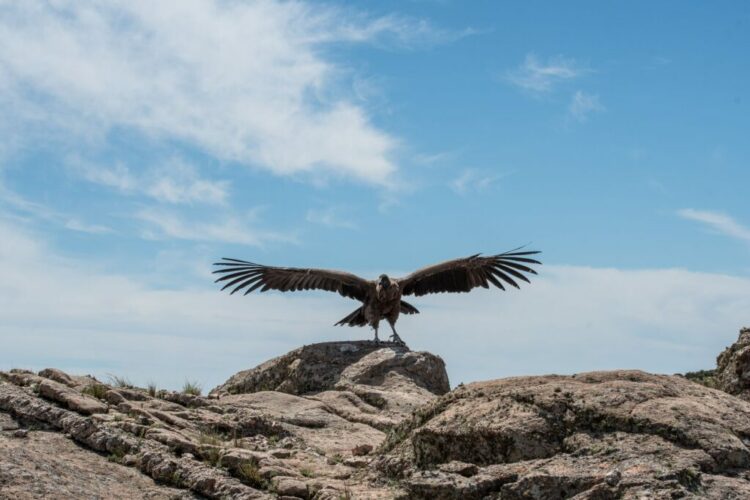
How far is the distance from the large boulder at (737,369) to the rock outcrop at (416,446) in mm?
3687

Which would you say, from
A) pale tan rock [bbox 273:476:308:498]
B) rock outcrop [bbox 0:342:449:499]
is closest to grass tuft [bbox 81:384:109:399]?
rock outcrop [bbox 0:342:449:499]

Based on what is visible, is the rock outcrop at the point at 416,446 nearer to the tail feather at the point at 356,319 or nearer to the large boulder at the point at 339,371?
the large boulder at the point at 339,371

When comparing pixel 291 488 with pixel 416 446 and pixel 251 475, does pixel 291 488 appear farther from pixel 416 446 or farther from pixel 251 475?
pixel 416 446

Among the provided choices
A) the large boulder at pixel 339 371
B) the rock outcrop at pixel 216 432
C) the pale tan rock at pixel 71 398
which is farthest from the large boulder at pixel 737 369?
the pale tan rock at pixel 71 398

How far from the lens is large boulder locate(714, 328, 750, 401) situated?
11.6 m

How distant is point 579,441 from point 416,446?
1482mm

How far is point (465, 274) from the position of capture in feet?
61.3

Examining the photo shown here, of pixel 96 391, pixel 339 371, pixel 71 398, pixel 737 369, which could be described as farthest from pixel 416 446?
pixel 339 371

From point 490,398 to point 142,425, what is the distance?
11.9ft

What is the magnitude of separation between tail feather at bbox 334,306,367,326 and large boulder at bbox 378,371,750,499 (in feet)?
32.9

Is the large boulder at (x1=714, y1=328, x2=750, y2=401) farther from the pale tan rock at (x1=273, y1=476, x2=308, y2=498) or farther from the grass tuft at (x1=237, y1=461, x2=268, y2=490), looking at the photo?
the grass tuft at (x1=237, y1=461, x2=268, y2=490)

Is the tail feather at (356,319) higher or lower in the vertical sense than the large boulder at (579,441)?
higher

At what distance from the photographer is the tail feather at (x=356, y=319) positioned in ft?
60.7

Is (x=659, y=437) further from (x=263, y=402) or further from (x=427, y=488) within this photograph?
(x=263, y=402)
